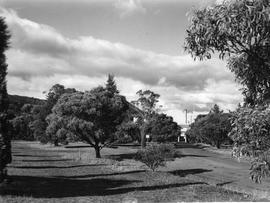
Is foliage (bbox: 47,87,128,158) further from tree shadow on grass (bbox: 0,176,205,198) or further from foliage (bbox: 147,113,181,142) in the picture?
foliage (bbox: 147,113,181,142)

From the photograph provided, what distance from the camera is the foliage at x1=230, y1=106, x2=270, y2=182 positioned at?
8.78 m

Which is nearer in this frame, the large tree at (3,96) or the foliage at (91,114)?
the large tree at (3,96)

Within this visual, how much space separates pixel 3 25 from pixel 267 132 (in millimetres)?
11010

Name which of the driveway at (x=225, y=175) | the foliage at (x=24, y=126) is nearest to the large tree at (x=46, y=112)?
the foliage at (x=24, y=126)

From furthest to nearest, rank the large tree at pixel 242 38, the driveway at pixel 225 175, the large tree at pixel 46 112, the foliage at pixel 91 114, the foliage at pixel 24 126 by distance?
the foliage at pixel 24 126 < the large tree at pixel 46 112 < the foliage at pixel 91 114 < the driveway at pixel 225 175 < the large tree at pixel 242 38

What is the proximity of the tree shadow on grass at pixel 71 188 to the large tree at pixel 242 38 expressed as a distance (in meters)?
7.54

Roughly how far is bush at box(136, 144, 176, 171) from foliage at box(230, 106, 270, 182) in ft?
57.1

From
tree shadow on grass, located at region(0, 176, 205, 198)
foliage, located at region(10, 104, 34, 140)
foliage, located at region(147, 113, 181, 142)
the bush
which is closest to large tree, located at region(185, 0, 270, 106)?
tree shadow on grass, located at region(0, 176, 205, 198)

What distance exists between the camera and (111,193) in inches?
613

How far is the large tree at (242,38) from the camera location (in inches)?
336

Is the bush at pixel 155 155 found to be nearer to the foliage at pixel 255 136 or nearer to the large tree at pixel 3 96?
the large tree at pixel 3 96

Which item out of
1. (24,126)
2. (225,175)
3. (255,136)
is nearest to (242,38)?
(255,136)

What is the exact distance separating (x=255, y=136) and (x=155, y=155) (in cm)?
1796

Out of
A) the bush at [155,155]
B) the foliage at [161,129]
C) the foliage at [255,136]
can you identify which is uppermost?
the foliage at [161,129]
